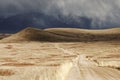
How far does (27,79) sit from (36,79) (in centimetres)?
100

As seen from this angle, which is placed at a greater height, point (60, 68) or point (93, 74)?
point (60, 68)

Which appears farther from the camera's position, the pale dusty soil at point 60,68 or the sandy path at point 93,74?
the pale dusty soil at point 60,68

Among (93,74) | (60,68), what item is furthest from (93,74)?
(60,68)

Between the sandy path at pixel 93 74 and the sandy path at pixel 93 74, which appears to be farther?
the sandy path at pixel 93 74

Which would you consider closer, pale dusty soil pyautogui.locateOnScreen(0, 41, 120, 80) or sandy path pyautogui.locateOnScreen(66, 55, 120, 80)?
sandy path pyautogui.locateOnScreen(66, 55, 120, 80)

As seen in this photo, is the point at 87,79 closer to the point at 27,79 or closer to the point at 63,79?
the point at 63,79

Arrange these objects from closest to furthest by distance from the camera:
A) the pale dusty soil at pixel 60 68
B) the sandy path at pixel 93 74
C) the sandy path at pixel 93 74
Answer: the sandy path at pixel 93 74 → the sandy path at pixel 93 74 → the pale dusty soil at pixel 60 68

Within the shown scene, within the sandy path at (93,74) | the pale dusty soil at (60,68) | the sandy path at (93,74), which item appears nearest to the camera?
the sandy path at (93,74)

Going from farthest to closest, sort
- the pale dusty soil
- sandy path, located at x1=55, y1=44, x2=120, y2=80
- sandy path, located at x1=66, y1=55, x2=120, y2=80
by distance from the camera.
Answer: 1. the pale dusty soil
2. sandy path, located at x1=55, y1=44, x2=120, y2=80
3. sandy path, located at x1=66, y1=55, x2=120, y2=80

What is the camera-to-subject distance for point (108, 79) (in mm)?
36156

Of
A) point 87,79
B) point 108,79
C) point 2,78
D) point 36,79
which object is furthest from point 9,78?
point 108,79

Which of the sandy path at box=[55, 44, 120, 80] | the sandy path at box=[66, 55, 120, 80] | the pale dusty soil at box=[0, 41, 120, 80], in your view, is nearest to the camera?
the sandy path at box=[66, 55, 120, 80]

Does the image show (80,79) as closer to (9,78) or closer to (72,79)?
(72,79)

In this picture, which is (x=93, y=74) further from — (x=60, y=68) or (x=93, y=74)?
(x=60, y=68)
